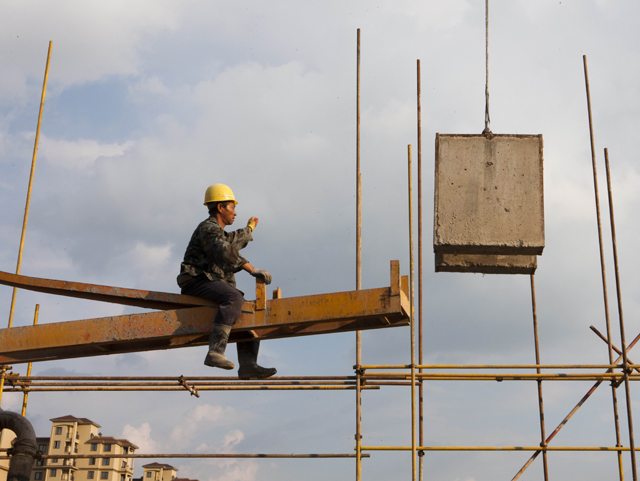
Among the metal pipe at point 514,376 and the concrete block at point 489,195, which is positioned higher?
the concrete block at point 489,195

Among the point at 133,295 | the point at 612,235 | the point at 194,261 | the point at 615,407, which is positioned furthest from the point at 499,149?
the point at 133,295

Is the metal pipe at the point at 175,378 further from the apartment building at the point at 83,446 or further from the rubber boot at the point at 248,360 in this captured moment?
the apartment building at the point at 83,446

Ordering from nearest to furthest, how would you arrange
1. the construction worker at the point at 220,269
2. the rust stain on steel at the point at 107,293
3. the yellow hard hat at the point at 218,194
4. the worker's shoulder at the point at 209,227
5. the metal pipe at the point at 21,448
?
the construction worker at the point at 220,269 < the worker's shoulder at the point at 209,227 < the rust stain on steel at the point at 107,293 < the yellow hard hat at the point at 218,194 < the metal pipe at the point at 21,448

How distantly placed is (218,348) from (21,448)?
16.4ft

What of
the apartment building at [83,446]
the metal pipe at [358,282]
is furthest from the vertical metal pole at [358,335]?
the apartment building at [83,446]

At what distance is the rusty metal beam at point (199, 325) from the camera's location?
6508mm

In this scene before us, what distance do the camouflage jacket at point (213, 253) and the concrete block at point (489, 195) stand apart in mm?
2938

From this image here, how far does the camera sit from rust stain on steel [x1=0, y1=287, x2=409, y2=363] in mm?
6539

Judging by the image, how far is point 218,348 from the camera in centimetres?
→ 645

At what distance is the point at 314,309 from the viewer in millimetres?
6625

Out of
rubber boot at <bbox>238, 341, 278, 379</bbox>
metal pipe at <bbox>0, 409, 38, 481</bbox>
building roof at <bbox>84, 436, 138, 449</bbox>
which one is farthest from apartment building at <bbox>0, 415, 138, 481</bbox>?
rubber boot at <bbox>238, 341, 278, 379</bbox>

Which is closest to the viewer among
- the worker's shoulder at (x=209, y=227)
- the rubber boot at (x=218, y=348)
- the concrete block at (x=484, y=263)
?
the rubber boot at (x=218, y=348)

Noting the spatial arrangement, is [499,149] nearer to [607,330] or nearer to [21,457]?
[607,330]

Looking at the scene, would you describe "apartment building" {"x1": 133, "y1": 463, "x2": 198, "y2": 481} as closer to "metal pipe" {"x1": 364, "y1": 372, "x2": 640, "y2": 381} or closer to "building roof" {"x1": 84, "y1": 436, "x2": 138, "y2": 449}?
"building roof" {"x1": 84, "y1": 436, "x2": 138, "y2": 449}
